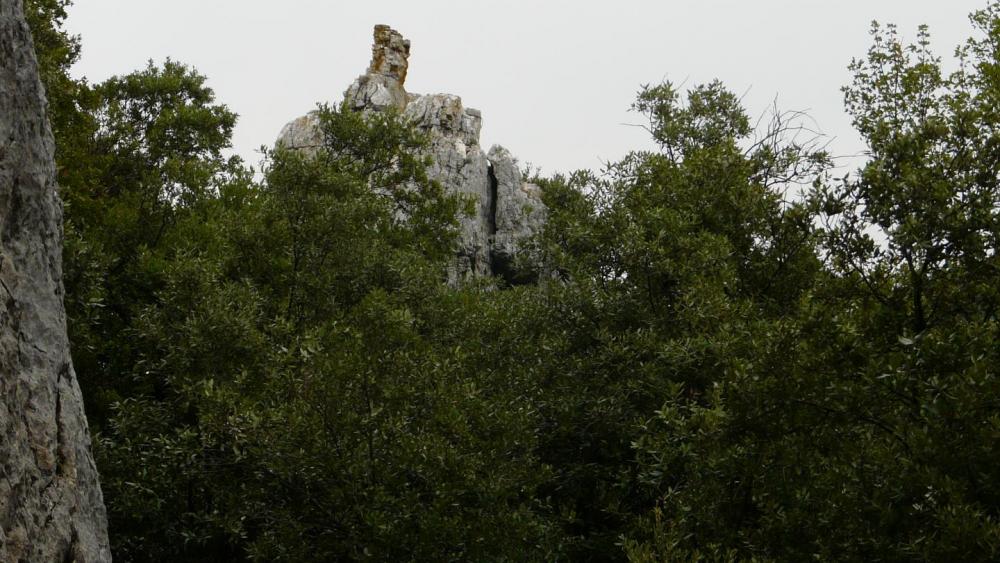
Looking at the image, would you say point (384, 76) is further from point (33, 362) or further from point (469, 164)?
point (33, 362)

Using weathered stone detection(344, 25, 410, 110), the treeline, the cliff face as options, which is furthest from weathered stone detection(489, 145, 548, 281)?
the treeline

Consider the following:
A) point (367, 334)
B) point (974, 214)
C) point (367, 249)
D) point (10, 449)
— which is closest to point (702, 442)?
point (974, 214)

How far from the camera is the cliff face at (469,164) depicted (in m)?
50.0

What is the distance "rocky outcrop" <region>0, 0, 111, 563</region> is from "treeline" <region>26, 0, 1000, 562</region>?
4.29 m

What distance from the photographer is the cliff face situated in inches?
1969

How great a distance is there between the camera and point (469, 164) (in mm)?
52312

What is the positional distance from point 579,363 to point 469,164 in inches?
1386

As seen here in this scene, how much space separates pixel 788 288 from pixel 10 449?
14.1 meters

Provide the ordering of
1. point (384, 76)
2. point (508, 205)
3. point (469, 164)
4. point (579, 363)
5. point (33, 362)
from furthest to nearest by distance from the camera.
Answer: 1. point (384, 76)
2. point (508, 205)
3. point (469, 164)
4. point (579, 363)
5. point (33, 362)

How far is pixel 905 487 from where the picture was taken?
10375 millimetres

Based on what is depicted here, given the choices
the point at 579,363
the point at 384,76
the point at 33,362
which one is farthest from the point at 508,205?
the point at 33,362

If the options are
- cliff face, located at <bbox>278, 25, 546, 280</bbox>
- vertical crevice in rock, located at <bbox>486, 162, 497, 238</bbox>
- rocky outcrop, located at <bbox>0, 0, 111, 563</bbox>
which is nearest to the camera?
rocky outcrop, located at <bbox>0, 0, 111, 563</bbox>

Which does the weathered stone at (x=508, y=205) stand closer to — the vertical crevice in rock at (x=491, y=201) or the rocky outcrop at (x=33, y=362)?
the vertical crevice in rock at (x=491, y=201)

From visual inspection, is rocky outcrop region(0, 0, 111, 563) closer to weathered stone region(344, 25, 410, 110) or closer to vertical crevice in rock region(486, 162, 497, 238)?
vertical crevice in rock region(486, 162, 497, 238)
